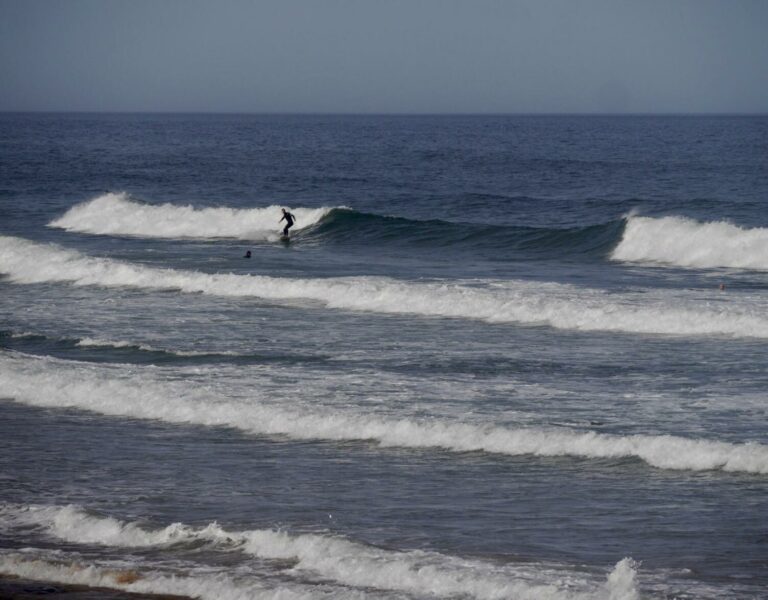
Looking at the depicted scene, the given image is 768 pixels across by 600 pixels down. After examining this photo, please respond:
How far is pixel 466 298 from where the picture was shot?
81.3ft

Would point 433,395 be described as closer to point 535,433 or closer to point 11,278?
point 535,433

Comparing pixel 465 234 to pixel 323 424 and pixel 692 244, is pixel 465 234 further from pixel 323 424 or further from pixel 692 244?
pixel 323 424

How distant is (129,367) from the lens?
62.2ft

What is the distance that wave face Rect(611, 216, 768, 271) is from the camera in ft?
→ 106

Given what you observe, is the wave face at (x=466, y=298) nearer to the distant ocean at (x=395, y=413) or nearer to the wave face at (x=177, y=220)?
the distant ocean at (x=395, y=413)

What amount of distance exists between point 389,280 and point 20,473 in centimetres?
1502

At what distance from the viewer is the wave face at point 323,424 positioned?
13336mm

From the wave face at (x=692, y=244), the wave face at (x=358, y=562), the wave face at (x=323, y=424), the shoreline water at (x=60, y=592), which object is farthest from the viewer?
the wave face at (x=692, y=244)

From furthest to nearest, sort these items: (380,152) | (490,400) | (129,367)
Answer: (380,152)
(129,367)
(490,400)

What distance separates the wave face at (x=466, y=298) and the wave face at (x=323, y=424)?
7712 mm

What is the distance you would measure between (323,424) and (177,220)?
30.7 metres

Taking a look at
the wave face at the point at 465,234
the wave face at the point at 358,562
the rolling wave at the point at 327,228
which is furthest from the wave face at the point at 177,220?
the wave face at the point at 358,562

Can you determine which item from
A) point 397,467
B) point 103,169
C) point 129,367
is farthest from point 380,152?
point 397,467

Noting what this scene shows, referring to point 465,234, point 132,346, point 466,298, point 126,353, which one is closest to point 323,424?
point 126,353
